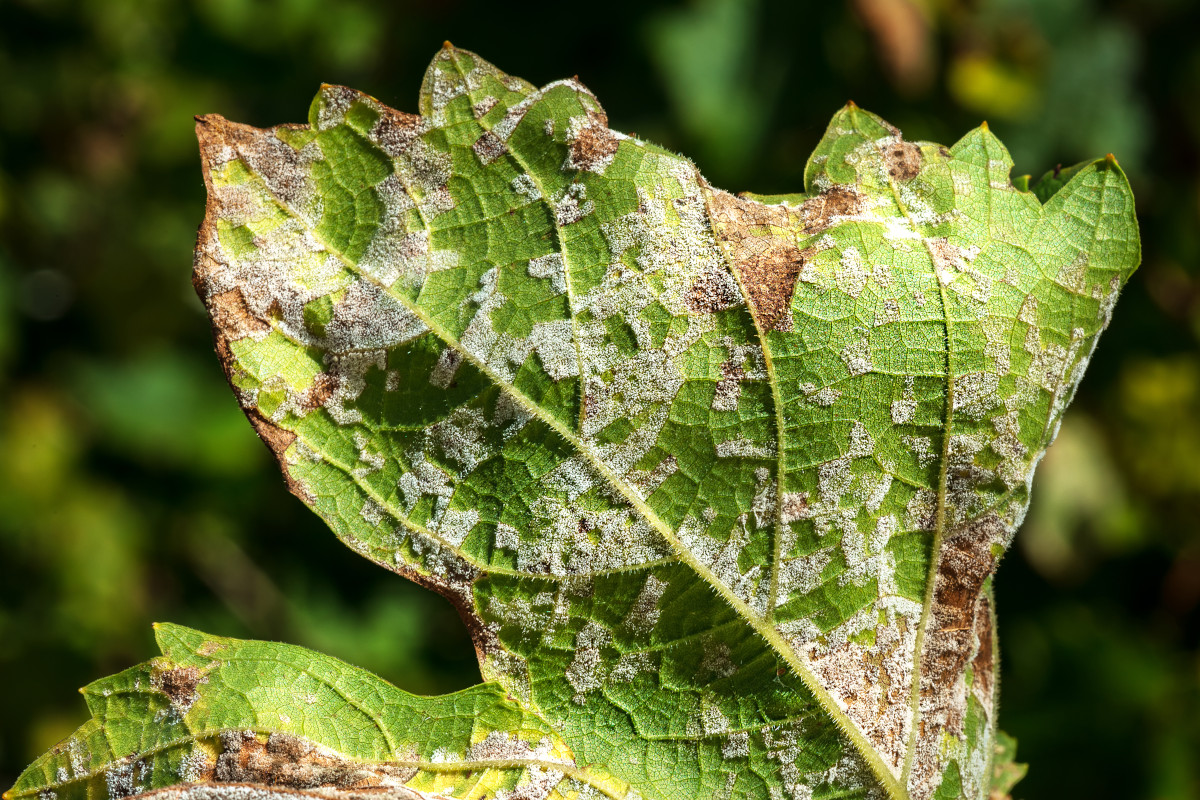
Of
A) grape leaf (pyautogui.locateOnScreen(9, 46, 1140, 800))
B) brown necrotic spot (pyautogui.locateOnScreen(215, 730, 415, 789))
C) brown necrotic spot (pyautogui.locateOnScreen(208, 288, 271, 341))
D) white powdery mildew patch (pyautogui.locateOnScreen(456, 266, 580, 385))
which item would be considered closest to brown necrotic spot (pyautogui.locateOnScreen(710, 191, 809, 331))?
grape leaf (pyautogui.locateOnScreen(9, 46, 1140, 800))

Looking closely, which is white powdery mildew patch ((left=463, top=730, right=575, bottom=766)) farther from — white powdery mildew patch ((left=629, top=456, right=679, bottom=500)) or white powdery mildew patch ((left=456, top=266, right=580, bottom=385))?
white powdery mildew patch ((left=456, top=266, right=580, bottom=385))

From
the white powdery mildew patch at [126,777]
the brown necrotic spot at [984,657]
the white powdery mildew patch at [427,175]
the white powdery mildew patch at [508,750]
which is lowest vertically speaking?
the white powdery mildew patch at [126,777]

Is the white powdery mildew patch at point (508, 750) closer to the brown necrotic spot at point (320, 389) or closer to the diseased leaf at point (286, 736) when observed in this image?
the diseased leaf at point (286, 736)

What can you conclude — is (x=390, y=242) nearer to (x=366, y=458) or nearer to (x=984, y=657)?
(x=366, y=458)

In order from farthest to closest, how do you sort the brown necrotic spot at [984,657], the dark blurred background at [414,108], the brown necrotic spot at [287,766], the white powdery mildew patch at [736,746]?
the dark blurred background at [414,108] < the brown necrotic spot at [984,657] < the white powdery mildew patch at [736,746] < the brown necrotic spot at [287,766]

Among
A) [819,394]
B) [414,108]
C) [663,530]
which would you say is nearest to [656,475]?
[663,530]

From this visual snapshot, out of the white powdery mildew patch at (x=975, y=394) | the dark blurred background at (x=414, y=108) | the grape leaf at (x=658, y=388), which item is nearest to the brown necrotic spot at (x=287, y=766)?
the grape leaf at (x=658, y=388)

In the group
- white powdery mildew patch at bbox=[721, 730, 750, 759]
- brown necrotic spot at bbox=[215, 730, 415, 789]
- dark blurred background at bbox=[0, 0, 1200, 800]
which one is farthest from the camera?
dark blurred background at bbox=[0, 0, 1200, 800]
